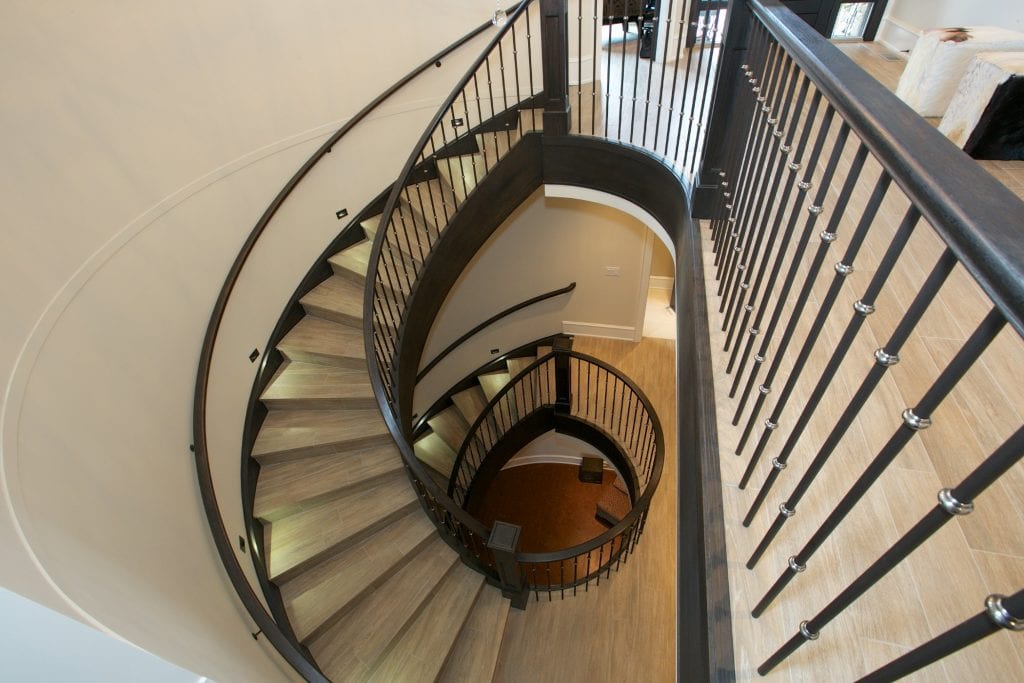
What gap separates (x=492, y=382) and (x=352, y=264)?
2.96 meters

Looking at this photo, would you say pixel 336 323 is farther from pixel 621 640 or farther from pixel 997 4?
pixel 997 4

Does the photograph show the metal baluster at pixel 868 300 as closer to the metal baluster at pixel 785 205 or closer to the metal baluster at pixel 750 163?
the metal baluster at pixel 785 205

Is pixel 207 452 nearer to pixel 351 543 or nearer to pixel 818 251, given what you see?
pixel 351 543

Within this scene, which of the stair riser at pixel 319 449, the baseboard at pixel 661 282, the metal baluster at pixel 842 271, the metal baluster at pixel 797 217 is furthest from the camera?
the baseboard at pixel 661 282

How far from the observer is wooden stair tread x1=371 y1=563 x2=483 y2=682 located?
10.3 ft

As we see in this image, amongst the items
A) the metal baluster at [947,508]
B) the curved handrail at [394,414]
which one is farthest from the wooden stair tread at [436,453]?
the metal baluster at [947,508]

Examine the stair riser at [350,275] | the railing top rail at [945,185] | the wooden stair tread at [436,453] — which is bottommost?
the wooden stair tread at [436,453]

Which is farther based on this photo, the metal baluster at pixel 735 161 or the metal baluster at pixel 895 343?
the metal baluster at pixel 735 161

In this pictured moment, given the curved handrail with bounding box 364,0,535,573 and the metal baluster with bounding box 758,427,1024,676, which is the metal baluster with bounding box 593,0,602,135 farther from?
the metal baluster with bounding box 758,427,1024,676

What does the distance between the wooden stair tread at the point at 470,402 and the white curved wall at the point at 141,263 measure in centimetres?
300

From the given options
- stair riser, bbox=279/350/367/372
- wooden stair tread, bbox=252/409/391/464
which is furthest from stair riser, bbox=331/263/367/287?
wooden stair tread, bbox=252/409/391/464

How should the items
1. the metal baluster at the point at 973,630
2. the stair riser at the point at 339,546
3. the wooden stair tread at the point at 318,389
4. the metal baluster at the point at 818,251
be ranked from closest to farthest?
the metal baluster at the point at 973,630
the metal baluster at the point at 818,251
the stair riser at the point at 339,546
the wooden stair tread at the point at 318,389

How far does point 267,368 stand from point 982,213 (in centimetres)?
417

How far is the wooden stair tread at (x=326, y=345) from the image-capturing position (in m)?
4.06
